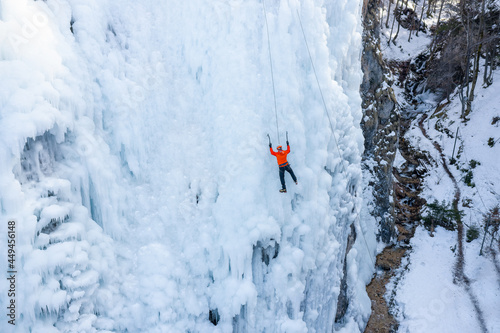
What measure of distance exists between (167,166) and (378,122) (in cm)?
1084

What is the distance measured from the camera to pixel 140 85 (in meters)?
7.10

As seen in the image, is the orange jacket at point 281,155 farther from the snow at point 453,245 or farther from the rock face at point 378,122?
the snow at point 453,245

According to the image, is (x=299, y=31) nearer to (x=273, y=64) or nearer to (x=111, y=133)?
(x=273, y=64)

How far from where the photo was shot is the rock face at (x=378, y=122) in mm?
13398

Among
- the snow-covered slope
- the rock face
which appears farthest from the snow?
the snow-covered slope

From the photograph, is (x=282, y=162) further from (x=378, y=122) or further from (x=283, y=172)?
(x=378, y=122)

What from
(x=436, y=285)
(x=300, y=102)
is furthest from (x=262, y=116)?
(x=436, y=285)

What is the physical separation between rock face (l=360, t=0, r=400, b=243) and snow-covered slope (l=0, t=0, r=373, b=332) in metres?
5.06

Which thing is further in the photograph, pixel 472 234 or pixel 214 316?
pixel 472 234

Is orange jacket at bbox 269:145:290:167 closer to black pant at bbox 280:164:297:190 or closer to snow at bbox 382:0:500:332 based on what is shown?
black pant at bbox 280:164:297:190

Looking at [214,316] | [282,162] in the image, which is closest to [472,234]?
[282,162]

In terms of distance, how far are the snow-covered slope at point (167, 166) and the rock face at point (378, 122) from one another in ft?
16.6

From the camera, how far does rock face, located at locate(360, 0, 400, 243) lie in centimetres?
1340

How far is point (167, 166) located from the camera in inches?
279
